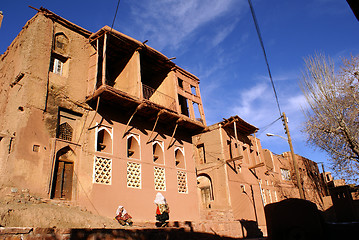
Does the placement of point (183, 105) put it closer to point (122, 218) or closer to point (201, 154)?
point (201, 154)

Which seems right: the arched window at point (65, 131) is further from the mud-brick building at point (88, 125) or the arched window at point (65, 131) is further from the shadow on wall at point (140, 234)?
the shadow on wall at point (140, 234)

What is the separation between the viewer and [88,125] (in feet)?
39.9

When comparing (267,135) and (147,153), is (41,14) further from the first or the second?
(267,135)

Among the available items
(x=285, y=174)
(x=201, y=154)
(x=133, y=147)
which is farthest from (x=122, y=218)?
(x=285, y=174)

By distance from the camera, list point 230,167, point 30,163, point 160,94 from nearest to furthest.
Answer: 1. point 30,163
2. point 160,94
3. point 230,167

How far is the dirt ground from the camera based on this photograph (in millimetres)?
8078

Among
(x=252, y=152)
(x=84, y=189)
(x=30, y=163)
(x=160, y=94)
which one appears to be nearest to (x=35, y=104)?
(x=30, y=163)

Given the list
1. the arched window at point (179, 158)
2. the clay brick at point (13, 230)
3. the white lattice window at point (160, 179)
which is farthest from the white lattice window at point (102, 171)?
the clay brick at point (13, 230)

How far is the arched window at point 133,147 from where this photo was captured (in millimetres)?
13703

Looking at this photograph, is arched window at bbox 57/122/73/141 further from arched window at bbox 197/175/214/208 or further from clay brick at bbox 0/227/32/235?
arched window at bbox 197/175/214/208

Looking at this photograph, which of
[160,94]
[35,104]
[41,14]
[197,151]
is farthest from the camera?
[197,151]

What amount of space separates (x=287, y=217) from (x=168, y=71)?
1554 cm

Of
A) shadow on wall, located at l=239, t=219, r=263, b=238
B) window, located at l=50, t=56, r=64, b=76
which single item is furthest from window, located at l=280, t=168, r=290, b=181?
window, located at l=50, t=56, r=64, b=76

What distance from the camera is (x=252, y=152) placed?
24141 mm
